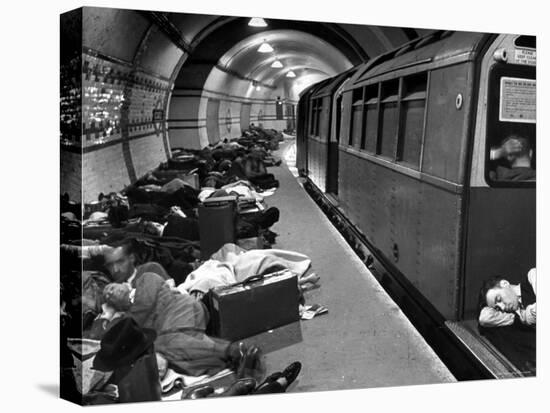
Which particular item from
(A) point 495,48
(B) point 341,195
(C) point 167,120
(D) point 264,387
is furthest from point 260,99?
(B) point 341,195

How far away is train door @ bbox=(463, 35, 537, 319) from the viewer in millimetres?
3723

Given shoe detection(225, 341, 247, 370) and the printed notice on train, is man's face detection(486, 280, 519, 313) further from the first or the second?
shoe detection(225, 341, 247, 370)

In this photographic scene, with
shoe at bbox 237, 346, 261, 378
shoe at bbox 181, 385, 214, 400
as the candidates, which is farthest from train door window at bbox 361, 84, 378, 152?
shoe at bbox 181, 385, 214, 400

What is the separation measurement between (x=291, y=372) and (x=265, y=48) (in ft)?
7.38

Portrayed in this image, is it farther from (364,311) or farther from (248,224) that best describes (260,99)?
(364,311)

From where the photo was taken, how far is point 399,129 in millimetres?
4586

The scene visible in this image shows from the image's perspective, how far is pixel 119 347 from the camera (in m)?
3.49

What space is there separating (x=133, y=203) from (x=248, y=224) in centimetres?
78

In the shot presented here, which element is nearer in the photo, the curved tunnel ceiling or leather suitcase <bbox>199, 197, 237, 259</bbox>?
leather suitcase <bbox>199, 197, 237, 259</bbox>

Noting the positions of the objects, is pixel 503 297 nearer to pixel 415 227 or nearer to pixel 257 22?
pixel 415 227

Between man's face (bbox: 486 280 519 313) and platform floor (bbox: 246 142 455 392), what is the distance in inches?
20.6

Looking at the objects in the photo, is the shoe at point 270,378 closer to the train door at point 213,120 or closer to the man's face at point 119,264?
the man's face at point 119,264

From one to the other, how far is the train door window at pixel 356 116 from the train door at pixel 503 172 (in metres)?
1.97

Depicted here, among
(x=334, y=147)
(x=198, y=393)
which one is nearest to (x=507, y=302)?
(x=198, y=393)
